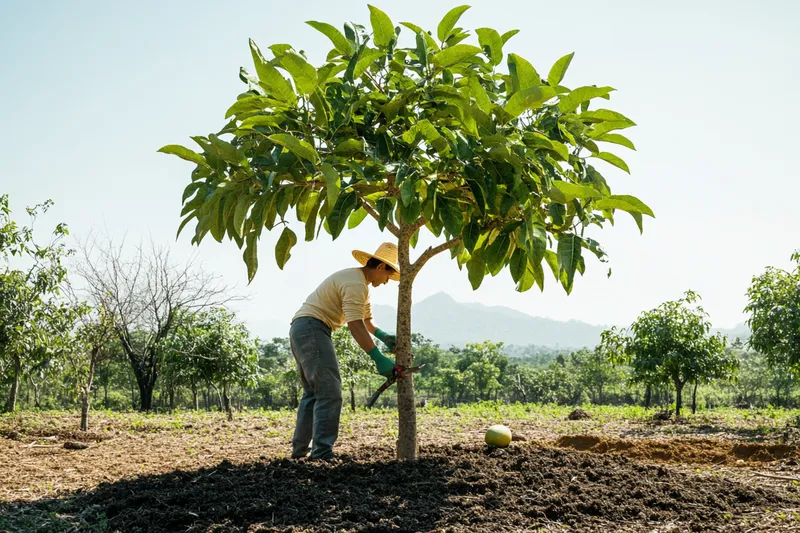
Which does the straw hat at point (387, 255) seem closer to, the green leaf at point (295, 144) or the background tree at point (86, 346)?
the green leaf at point (295, 144)

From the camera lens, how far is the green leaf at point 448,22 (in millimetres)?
3478

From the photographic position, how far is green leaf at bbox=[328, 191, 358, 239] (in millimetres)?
3365

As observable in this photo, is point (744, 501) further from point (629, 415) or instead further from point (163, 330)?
point (163, 330)

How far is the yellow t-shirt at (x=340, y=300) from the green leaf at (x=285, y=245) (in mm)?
719

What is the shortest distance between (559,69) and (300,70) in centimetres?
142

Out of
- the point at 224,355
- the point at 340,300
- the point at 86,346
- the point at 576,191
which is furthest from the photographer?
the point at 224,355

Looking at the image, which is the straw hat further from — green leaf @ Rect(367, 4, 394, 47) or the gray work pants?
green leaf @ Rect(367, 4, 394, 47)

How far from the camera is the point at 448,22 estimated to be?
353cm

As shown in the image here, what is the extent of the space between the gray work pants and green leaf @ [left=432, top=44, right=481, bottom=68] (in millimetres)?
2170

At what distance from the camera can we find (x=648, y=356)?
10.9 metres

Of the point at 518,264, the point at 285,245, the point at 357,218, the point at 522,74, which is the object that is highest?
the point at 522,74

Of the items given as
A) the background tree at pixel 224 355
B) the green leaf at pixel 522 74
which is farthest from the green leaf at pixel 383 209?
the background tree at pixel 224 355

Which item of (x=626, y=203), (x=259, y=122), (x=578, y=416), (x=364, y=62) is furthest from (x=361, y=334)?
(x=578, y=416)

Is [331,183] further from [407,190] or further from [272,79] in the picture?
[272,79]
